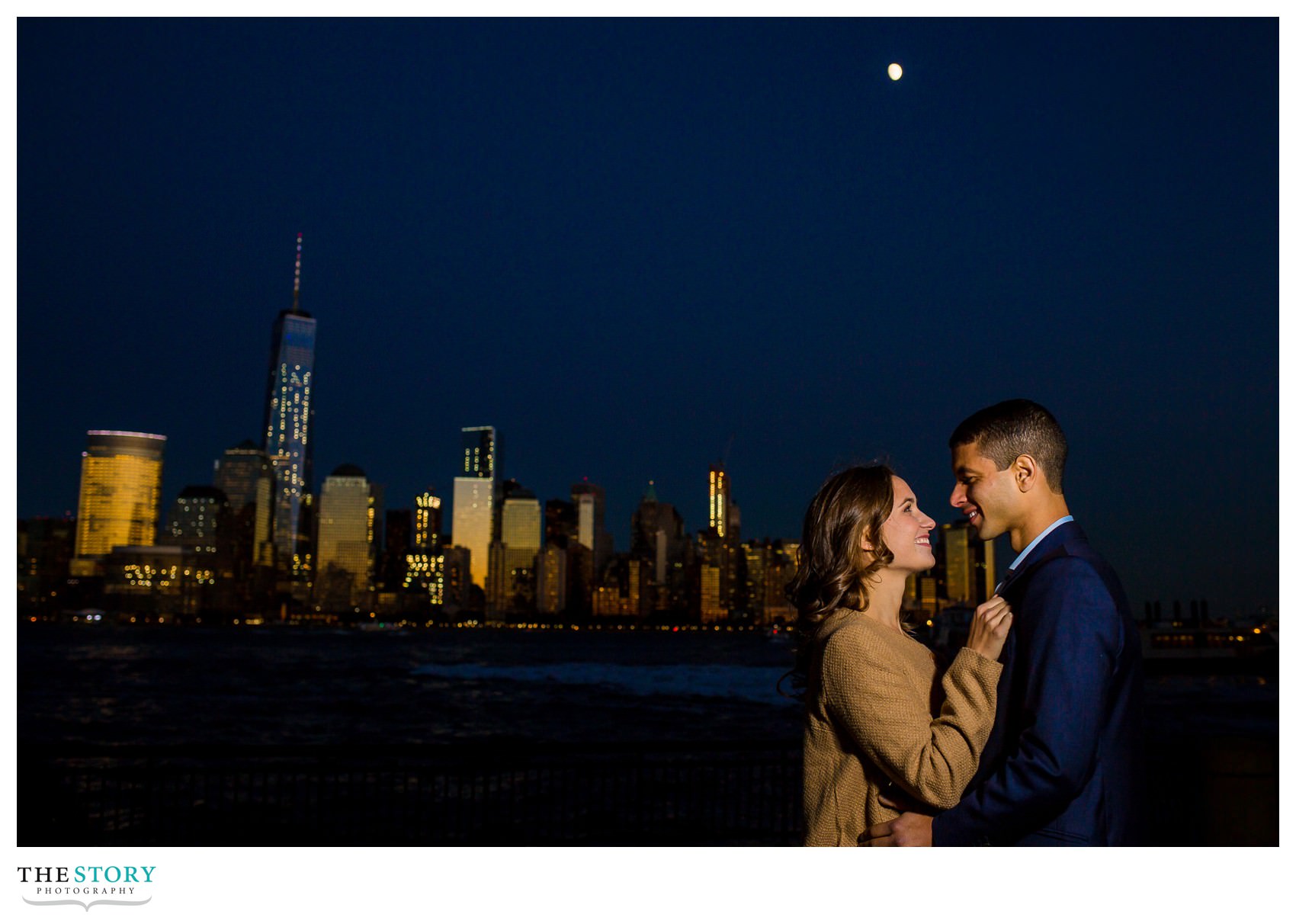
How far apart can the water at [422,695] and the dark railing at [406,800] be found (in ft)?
4.97

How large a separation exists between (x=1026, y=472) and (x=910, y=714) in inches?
24.1

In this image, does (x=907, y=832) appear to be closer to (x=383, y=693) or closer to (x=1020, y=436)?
(x=1020, y=436)

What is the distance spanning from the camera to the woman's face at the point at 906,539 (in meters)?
2.36

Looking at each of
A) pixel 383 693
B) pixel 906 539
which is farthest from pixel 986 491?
pixel 383 693

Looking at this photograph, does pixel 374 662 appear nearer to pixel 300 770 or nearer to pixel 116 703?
pixel 116 703

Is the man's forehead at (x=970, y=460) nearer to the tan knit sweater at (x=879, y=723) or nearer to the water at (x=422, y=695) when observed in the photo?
the tan knit sweater at (x=879, y=723)

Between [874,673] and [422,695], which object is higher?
[874,673]

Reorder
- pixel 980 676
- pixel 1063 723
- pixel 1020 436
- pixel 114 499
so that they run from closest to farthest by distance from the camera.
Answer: pixel 1063 723 → pixel 980 676 → pixel 1020 436 → pixel 114 499

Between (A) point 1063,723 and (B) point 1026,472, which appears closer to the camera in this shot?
(A) point 1063,723
